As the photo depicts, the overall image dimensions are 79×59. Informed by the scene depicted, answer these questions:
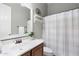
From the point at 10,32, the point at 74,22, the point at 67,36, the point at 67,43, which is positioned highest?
the point at 74,22

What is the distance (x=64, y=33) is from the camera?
8.20 ft

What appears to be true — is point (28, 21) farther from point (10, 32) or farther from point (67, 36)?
point (67, 36)

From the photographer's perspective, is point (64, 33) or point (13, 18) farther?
point (64, 33)

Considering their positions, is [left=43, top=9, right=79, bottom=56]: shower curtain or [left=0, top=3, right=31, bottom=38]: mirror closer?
[left=0, top=3, right=31, bottom=38]: mirror

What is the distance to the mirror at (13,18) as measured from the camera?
156 cm

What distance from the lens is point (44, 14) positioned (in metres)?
1.92

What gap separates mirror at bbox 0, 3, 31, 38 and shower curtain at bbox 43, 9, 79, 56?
472 millimetres

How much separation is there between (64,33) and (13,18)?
1.37 m

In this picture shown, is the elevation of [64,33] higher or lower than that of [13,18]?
lower

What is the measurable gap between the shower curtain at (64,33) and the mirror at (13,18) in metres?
0.47

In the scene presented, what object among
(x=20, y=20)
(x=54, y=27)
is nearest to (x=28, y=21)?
(x=20, y=20)

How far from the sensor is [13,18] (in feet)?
5.45

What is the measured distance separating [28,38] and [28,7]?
0.59 m

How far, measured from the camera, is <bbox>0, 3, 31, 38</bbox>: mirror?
1.56 meters
